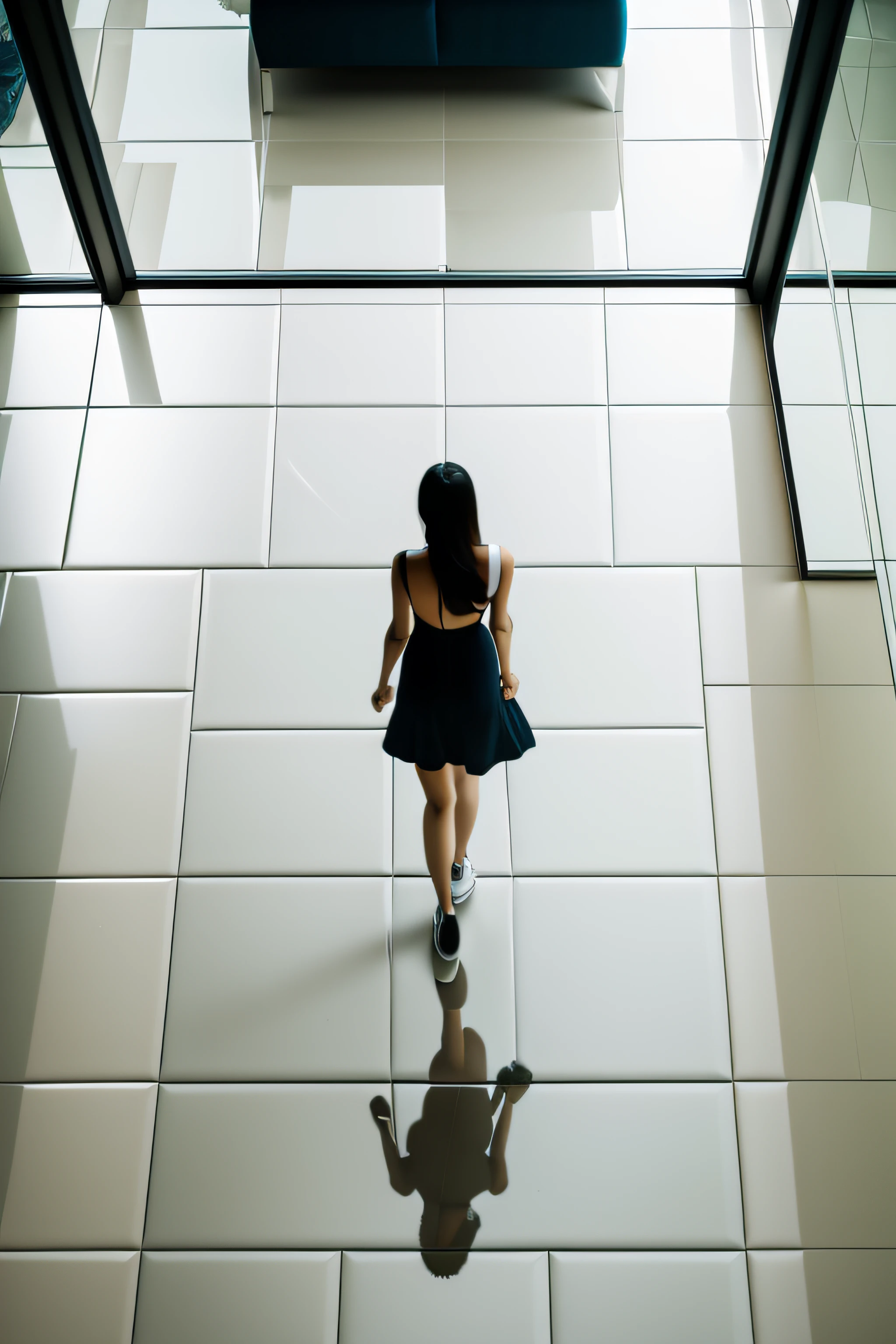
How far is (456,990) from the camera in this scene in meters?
2.36

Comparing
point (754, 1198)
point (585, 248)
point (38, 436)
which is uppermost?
point (585, 248)

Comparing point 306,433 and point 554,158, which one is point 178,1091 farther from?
point 554,158

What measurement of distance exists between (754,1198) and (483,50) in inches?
170

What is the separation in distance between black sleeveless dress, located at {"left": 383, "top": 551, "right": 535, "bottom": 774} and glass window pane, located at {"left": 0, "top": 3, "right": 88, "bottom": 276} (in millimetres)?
2397

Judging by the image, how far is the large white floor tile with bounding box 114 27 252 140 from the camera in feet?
12.4

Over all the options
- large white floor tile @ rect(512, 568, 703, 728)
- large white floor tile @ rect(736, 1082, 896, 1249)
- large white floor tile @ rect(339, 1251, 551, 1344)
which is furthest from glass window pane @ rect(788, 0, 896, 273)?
large white floor tile @ rect(339, 1251, 551, 1344)

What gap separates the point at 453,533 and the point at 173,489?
1.66 m

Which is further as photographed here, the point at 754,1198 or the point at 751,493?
the point at 751,493

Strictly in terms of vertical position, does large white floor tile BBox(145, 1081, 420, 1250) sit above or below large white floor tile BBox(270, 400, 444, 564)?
below

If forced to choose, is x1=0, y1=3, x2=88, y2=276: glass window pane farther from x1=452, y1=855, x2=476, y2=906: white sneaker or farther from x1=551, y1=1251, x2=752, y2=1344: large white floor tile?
→ x1=551, y1=1251, x2=752, y2=1344: large white floor tile

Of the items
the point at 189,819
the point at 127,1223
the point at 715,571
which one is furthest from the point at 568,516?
the point at 127,1223

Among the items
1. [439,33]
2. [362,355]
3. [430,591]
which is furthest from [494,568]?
[439,33]

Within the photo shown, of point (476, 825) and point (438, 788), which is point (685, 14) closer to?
point (476, 825)

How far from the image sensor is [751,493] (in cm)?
307
